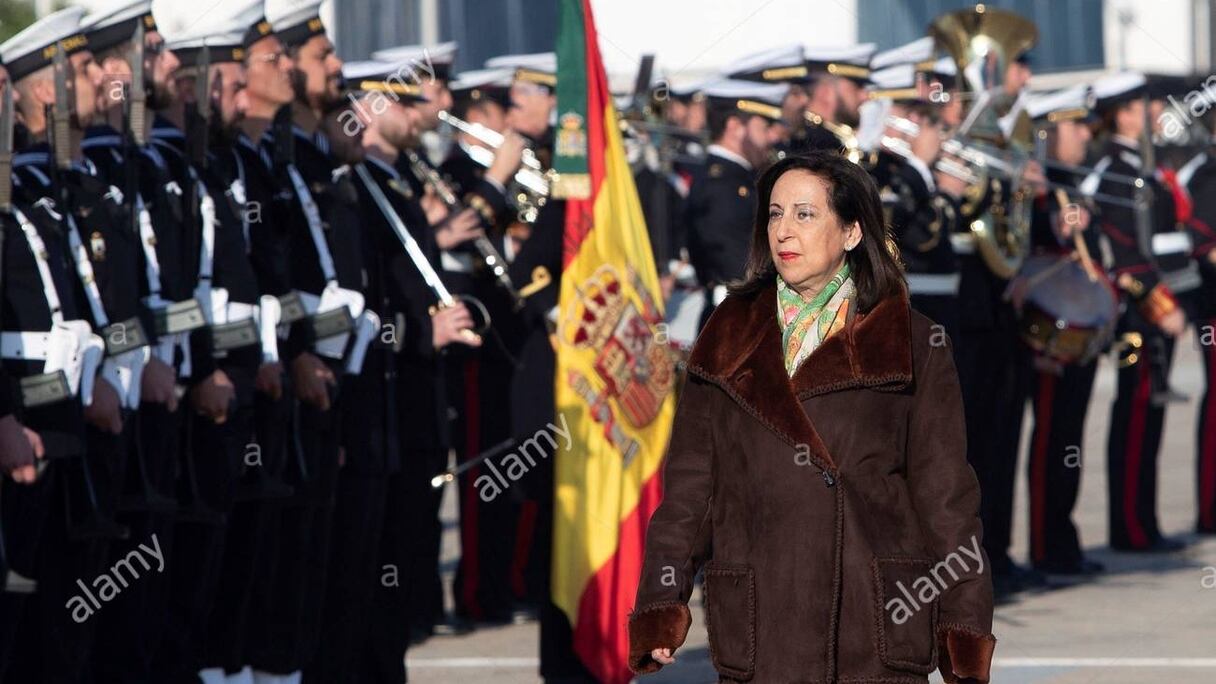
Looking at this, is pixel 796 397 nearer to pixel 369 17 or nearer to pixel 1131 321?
pixel 1131 321

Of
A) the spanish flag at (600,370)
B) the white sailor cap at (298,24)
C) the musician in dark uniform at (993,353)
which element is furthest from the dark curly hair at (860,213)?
the musician in dark uniform at (993,353)

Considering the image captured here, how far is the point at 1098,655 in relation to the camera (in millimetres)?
9406

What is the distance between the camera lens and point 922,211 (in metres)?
10.5

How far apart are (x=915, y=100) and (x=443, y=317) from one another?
337 cm

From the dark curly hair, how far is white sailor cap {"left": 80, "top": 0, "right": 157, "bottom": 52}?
2642mm

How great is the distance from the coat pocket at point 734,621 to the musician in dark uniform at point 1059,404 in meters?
6.61

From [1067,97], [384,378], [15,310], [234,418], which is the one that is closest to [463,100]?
[1067,97]

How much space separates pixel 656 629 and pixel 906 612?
0.47 meters

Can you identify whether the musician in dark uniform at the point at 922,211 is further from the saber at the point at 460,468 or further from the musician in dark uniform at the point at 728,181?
the saber at the point at 460,468

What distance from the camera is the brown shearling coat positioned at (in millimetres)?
4938

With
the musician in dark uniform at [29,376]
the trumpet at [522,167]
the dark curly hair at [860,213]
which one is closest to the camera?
the dark curly hair at [860,213]

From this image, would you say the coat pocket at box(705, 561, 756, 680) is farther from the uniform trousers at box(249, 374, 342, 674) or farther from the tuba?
the tuba

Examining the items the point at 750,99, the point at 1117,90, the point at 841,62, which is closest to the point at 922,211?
the point at 841,62

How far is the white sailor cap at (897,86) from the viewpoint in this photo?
37.1 feet
